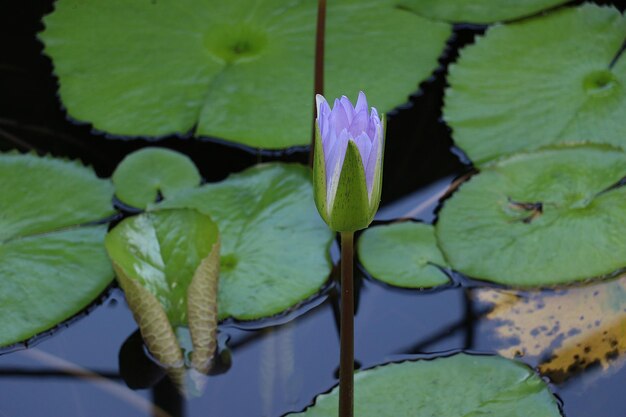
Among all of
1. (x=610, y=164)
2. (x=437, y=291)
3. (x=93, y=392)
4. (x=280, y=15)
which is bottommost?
(x=93, y=392)

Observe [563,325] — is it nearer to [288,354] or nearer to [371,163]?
[288,354]

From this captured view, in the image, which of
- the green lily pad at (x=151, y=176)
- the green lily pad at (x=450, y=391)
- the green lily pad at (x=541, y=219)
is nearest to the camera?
the green lily pad at (x=450, y=391)

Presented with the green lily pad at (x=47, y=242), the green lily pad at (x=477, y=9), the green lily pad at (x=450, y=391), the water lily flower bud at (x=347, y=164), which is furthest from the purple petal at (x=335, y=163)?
the green lily pad at (x=477, y=9)

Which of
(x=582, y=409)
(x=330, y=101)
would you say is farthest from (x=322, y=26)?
(x=582, y=409)

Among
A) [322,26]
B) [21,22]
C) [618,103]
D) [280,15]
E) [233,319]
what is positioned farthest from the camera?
[21,22]

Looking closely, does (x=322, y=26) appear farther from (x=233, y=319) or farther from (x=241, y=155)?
(x=233, y=319)

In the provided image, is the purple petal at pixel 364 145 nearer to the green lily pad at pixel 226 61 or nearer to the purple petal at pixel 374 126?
the purple petal at pixel 374 126

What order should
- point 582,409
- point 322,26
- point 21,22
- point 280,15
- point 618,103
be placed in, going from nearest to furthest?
point 582,409 → point 322,26 → point 618,103 → point 280,15 → point 21,22
